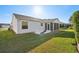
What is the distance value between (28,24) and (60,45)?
1.44 ft

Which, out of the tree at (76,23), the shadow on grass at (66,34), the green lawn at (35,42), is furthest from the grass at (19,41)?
the tree at (76,23)

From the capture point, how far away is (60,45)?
1736 millimetres

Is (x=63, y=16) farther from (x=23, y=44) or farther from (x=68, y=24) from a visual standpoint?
(x=23, y=44)

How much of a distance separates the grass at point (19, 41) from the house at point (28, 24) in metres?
0.06

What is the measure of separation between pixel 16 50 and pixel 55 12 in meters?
0.62

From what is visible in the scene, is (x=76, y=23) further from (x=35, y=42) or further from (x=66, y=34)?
(x=35, y=42)

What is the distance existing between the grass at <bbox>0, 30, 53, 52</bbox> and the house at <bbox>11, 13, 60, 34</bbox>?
57 mm

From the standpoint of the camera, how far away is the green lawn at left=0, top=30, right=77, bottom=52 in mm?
1733

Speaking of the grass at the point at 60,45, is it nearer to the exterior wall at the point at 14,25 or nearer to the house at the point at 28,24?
the house at the point at 28,24

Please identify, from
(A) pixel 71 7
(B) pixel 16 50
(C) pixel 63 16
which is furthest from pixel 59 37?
(B) pixel 16 50

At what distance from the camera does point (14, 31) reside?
1766 mm

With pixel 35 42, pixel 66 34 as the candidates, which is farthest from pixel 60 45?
pixel 35 42

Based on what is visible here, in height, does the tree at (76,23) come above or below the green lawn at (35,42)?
above

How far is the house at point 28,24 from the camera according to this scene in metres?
1.75
